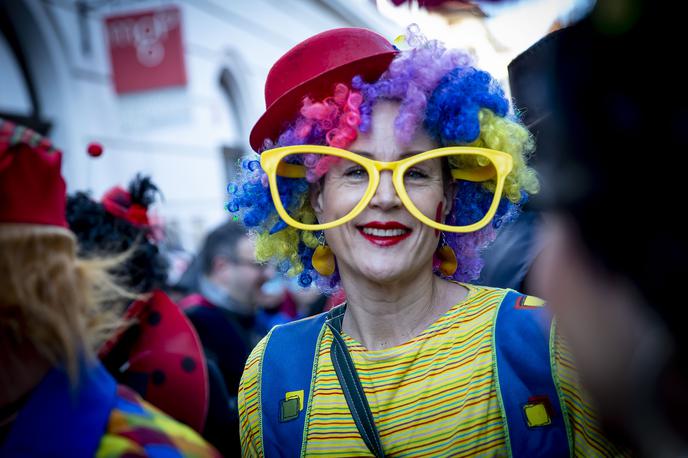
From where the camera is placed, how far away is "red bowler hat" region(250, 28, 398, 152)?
201 centimetres

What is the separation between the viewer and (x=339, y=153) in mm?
1915

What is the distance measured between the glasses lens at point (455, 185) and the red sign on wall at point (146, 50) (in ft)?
18.5

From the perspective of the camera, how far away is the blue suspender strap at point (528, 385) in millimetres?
1612

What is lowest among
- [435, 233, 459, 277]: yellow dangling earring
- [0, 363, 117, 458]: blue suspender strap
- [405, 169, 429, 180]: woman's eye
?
[0, 363, 117, 458]: blue suspender strap

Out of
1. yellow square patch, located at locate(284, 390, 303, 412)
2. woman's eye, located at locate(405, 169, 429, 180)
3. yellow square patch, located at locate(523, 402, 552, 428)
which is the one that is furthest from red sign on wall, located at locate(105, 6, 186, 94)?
yellow square patch, located at locate(523, 402, 552, 428)

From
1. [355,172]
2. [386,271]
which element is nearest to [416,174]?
[355,172]

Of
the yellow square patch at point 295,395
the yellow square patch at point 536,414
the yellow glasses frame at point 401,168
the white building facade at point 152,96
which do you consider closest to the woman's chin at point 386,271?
the yellow glasses frame at point 401,168

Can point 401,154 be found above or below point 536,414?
above

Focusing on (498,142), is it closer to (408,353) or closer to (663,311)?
(408,353)

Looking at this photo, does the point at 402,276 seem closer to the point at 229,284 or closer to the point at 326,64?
the point at 326,64

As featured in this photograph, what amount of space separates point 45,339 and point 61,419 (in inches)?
6.8

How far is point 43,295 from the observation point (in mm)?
1361

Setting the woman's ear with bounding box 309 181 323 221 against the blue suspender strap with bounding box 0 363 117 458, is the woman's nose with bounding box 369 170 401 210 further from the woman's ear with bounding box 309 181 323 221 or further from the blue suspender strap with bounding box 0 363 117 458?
the blue suspender strap with bounding box 0 363 117 458

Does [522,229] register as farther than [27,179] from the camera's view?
Yes
